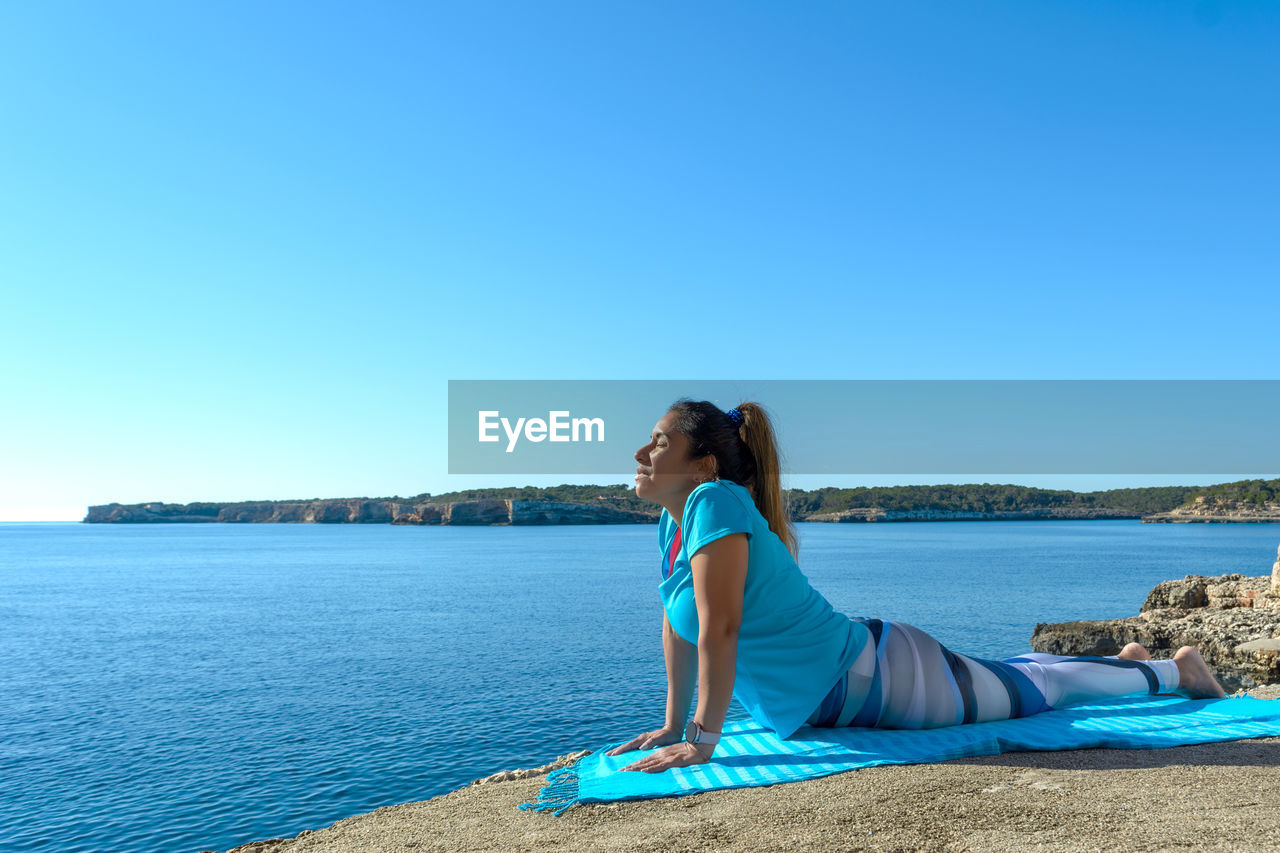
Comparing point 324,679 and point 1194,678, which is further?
point 324,679

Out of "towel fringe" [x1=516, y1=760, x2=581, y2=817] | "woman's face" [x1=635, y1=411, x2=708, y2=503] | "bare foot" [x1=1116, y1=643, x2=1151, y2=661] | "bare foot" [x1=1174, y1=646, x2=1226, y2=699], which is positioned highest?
"woman's face" [x1=635, y1=411, x2=708, y2=503]

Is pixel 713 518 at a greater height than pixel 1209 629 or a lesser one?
greater

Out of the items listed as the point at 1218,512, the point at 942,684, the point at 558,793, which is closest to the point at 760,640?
the point at 942,684

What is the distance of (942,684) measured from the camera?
4316 millimetres

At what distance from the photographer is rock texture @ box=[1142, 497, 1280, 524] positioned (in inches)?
5679

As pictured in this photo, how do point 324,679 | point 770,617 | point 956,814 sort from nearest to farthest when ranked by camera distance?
point 956,814 → point 770,617 → point 324,679

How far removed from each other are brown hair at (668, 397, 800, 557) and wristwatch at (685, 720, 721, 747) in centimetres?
105

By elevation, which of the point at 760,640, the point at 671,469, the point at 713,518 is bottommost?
the point at 760,640

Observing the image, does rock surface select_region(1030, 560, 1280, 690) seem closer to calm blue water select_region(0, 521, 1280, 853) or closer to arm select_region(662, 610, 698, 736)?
calm blue water select_region(0, 521, 1280, 853)

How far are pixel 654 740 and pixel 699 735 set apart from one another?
55 cm

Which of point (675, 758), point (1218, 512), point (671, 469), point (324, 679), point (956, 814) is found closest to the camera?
point (956, 814)

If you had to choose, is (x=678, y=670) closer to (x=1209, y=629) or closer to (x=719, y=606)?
(x=719, y=606)

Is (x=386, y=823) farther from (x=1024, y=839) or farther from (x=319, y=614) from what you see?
(x=319, y=614)

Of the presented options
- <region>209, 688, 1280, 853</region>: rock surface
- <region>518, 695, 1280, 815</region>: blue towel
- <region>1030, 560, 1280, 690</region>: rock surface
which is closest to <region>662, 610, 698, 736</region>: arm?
<region>518, 695, 1280, 815</region>: blue towel
